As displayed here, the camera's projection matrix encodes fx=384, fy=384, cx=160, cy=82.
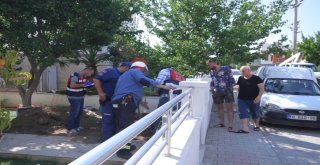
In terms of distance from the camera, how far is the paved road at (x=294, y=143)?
6.90 meters

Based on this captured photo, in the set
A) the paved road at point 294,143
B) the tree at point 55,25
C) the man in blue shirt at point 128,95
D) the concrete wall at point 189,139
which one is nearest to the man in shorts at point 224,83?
the paved road at point 294,143

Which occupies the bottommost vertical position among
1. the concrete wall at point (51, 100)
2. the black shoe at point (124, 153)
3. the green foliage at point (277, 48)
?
the black shoe at point (124, 153)

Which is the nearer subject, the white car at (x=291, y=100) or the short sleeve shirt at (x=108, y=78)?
the short sleeve shirt at (x=108, y=78)

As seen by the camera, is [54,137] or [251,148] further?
[54,137]

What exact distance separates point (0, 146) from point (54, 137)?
46.5 inches

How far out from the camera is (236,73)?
109 ft

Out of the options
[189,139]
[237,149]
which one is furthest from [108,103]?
[189,139]

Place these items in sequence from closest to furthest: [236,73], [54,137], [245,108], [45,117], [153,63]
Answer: [54,137]
[245,108]
[45,117]
[153,63]
[236,73]

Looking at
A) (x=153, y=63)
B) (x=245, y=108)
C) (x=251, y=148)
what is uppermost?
(x=153, y=63)

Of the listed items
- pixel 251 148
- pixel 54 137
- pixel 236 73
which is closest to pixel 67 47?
pixel 54 137

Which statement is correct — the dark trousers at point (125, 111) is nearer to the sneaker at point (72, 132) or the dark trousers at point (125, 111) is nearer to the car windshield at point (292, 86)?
the sneaker at point (72, 132)

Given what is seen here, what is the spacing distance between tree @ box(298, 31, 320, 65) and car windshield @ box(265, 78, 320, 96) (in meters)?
23.2

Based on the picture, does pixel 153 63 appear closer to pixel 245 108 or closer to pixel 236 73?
pixel 245 108

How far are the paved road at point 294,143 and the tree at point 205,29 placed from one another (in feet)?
9.59
